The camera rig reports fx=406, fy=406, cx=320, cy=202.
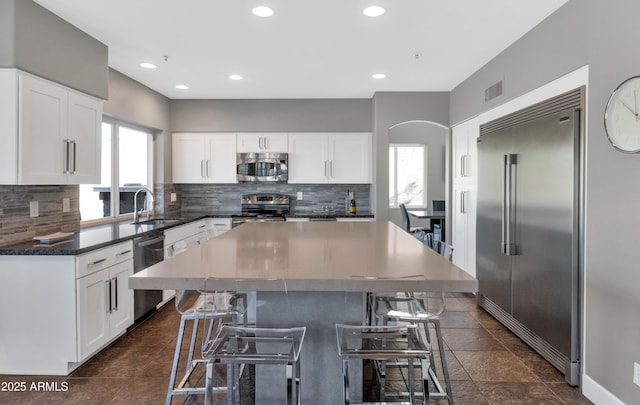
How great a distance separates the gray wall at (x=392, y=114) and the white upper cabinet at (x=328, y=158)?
424 mm

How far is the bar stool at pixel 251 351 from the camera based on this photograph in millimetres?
1538

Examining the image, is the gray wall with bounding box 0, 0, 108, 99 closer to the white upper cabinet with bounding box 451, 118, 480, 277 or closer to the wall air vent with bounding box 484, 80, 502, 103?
the wall air vent with bounding box 484, 80, 502, 103

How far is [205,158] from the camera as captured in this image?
595 centimetres

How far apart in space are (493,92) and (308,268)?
10.5 ft

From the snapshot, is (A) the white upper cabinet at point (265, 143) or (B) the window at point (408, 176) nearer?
(A) the white upper cabinet at point (265, 143)

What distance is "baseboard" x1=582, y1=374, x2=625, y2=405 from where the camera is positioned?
7.61ft

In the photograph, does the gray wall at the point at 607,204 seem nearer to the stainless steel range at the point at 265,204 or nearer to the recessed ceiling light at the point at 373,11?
the recessed ceiling light at the point at 373,11

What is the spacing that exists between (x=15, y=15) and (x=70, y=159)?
3.35 ft

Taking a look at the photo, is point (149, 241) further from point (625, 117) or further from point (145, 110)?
point (625, 117)

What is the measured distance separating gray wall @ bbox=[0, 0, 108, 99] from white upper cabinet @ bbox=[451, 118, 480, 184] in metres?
3.79

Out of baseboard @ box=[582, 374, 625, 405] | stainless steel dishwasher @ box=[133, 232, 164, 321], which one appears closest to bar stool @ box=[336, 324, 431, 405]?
baseboard @ box=[582, 374, 625, 405]

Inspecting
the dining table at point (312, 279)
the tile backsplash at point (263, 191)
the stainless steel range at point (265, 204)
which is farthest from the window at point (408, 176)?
the dining table at point (312, 279)

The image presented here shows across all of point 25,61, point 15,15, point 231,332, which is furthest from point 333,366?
point 15,15

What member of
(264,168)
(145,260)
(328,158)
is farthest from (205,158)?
(145,260)
